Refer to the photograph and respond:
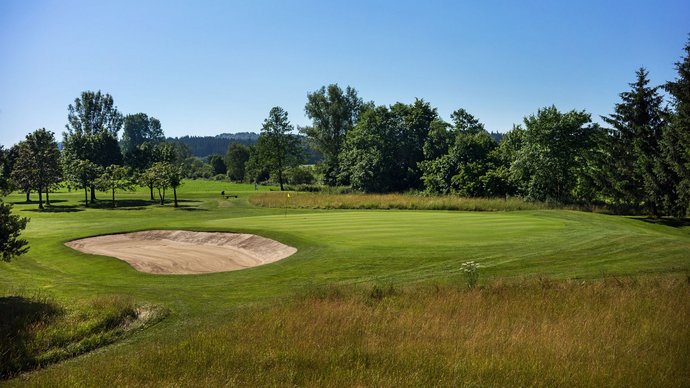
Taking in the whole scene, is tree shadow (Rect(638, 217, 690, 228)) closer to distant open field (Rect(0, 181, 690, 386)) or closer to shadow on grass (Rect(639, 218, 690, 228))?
shadow on grass (Rect(639, 218, 690, 228))

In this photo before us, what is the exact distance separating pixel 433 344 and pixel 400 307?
11.5ft

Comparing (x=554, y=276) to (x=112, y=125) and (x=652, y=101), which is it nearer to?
(x=652, y=101)

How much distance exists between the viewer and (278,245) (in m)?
25.8

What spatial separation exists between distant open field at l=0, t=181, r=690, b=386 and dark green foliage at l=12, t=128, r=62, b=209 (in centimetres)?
4637

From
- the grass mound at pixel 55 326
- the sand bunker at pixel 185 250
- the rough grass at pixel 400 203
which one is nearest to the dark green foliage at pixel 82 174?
the rough grass at pixel 400 203

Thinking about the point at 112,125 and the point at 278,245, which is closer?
the point at 278,245

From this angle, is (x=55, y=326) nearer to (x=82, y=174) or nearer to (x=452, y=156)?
(x=452, y=156)

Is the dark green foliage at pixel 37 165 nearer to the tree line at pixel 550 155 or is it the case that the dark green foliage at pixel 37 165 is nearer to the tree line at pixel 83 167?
the tree line at pixel 83 167

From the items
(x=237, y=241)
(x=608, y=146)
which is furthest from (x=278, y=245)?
(x=608, y=146)

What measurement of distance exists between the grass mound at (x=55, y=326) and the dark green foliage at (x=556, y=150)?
44876mm

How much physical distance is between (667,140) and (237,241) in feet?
108

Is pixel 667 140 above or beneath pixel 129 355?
above

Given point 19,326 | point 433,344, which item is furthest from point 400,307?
point 19,326

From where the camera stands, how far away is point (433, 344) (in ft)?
33.9
